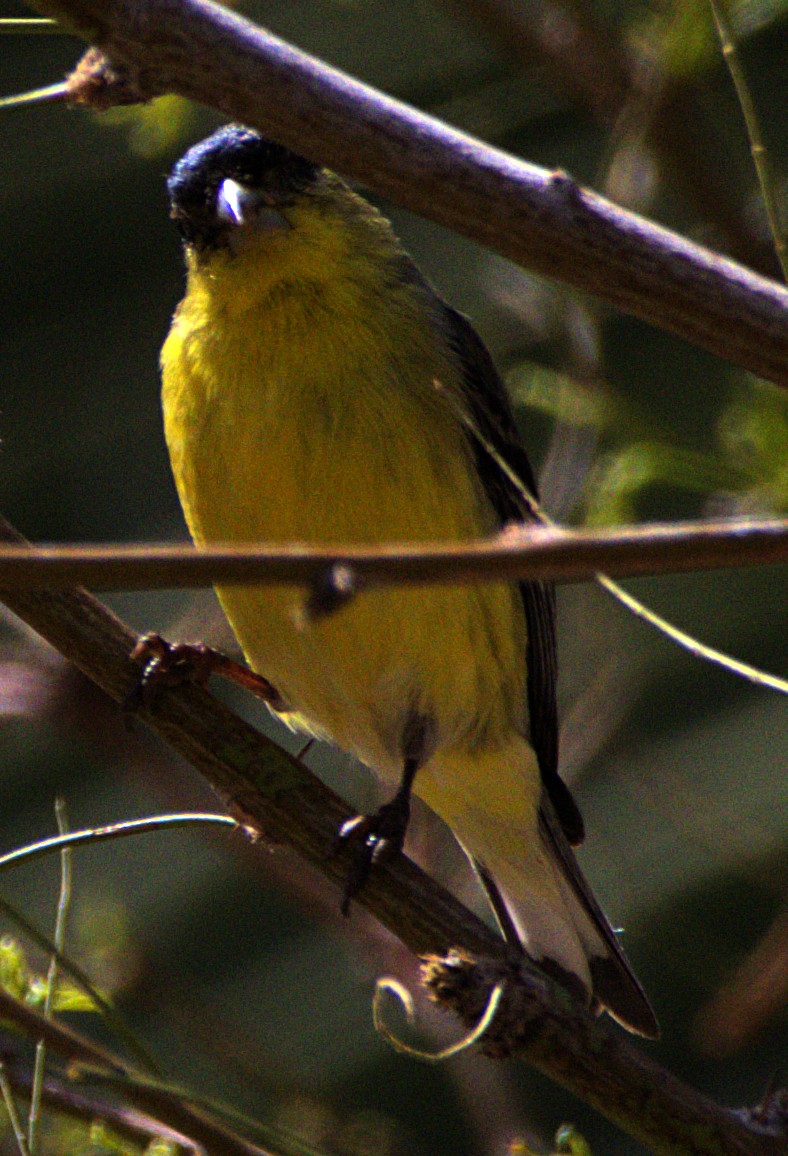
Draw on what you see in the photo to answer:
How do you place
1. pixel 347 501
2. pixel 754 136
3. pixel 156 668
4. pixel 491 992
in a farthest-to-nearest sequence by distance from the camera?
1. pixel 347 501
2. pixel 156 668
3. pixel 491 992
4. pixel 754 136

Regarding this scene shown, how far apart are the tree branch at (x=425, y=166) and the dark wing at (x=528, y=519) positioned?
1804mm

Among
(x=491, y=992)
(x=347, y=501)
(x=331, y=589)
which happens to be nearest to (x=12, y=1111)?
(x=491, y=992)

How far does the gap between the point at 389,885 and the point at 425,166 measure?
3.84 ft

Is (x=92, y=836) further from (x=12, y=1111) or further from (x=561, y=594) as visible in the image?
(x=561, y=594)

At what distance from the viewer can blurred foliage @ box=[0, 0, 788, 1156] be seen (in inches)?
126

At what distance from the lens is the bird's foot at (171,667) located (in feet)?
6.82

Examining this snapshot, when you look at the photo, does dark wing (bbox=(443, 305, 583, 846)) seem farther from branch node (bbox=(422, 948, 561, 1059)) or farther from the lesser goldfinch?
branch node (bbox=(422, 948, 561, 1059))

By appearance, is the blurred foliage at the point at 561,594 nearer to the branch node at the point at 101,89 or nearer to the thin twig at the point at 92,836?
the thin twig at the point at 92,836

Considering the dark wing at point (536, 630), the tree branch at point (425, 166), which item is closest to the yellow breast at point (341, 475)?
the dark wing at point (536, 630)

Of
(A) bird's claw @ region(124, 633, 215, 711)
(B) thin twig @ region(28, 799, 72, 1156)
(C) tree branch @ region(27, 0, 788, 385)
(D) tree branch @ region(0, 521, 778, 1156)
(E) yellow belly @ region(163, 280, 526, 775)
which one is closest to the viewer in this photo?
(C) tree branch @ region(27, 0, 788, 385)

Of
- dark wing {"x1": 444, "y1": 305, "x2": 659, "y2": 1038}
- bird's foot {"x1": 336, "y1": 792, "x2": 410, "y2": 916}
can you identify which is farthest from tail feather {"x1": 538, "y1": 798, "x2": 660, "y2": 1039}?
bird's foot {"x1": 336, "y1": 792, "x2": 410, "y2": 916}

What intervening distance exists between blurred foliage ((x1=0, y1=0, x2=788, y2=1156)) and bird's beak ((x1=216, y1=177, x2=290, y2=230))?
0.67 feet

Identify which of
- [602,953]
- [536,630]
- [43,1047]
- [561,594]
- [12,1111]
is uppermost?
[43,1047]

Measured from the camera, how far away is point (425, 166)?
4.26 ft
